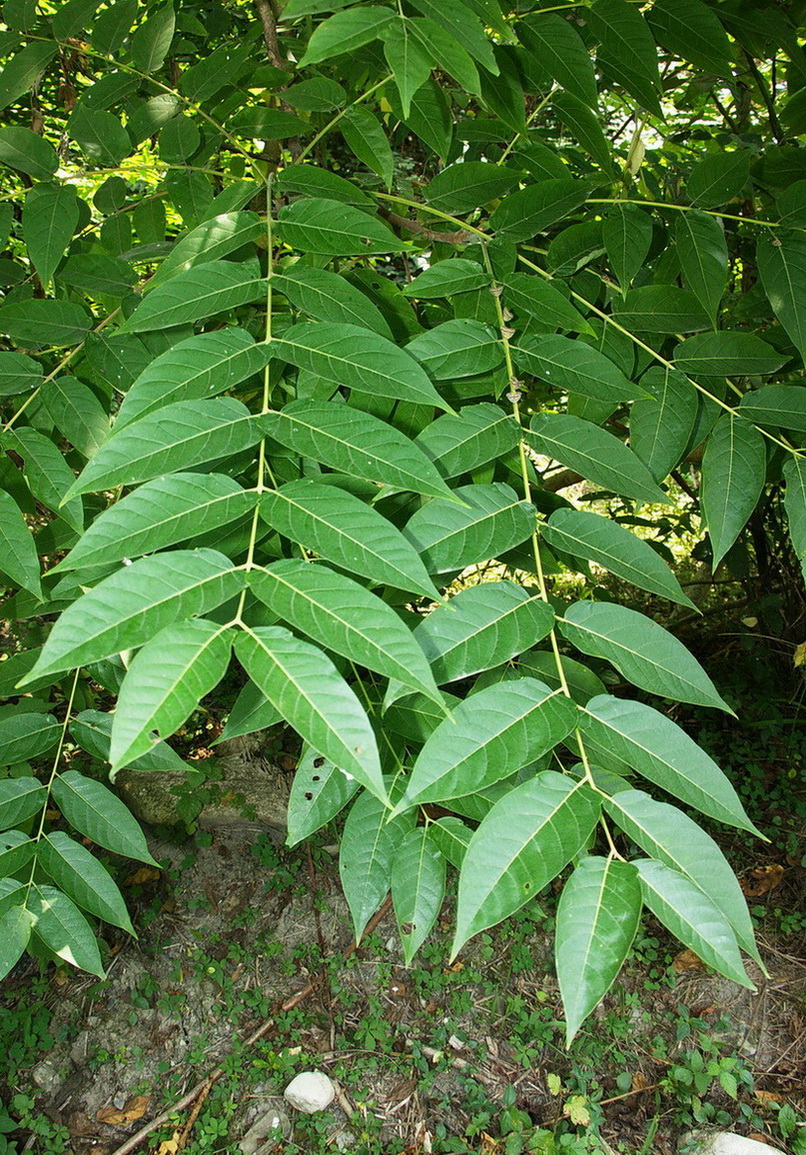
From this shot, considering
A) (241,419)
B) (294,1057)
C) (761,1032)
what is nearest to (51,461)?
(241,419)

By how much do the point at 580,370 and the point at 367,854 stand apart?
2.31 ft

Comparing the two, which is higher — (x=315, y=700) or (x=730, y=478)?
(x=315, y=700)

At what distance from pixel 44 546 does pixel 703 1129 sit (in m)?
2.63

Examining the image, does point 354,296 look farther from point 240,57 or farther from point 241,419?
point 240,57

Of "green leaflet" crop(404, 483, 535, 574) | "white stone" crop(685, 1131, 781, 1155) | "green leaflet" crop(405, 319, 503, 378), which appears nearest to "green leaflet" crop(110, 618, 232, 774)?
"green leaflet" crop(404, 483, 535, 574)

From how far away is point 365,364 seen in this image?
0.90m

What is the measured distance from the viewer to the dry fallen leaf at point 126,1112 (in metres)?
2.65

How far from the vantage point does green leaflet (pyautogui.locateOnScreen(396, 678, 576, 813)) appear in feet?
2.50

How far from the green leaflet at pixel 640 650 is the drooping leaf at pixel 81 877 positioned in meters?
0.72

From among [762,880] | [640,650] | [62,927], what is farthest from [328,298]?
[762,880]

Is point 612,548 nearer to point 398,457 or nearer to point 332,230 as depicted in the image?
point 398,457

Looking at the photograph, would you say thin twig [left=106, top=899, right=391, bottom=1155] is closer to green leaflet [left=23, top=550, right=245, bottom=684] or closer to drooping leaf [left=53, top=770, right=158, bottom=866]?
drooping leaf [left=53, top=770, right=158, bottom=866]

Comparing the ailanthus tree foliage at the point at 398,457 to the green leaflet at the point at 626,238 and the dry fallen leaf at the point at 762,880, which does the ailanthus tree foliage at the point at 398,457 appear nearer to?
the green leaflet at the point at 626,238

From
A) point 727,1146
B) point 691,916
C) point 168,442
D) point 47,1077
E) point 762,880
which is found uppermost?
point 168,442
